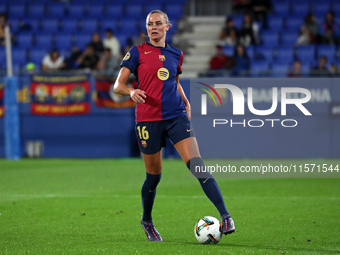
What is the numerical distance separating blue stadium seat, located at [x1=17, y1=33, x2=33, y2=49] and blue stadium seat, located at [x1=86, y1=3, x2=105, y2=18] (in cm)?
238

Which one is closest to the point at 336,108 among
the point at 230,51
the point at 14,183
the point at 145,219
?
the point at 230,51

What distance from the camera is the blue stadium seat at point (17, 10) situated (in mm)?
23714

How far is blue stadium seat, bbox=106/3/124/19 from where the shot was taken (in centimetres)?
2359

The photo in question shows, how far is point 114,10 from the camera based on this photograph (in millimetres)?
23719

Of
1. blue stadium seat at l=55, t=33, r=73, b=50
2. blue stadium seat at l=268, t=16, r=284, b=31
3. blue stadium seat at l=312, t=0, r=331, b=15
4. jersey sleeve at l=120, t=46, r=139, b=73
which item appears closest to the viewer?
jersey sleeve at l=120, t=46, r=139, b=73

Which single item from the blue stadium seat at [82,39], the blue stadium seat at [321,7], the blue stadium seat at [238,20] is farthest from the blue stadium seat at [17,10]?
the blue stadium seat at [321,7]

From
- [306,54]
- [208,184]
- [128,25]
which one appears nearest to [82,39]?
[128,25]

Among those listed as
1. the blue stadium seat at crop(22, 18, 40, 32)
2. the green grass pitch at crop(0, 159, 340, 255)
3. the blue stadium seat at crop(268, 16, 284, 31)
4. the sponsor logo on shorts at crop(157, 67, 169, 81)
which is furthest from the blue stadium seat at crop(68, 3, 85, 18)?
the sponsor logo on shorts at crop(157, 67, 169, 81)

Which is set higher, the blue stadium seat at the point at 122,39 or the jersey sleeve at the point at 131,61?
the jersey sleeve at the point at 131,61

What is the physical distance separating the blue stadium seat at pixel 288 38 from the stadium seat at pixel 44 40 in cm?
758

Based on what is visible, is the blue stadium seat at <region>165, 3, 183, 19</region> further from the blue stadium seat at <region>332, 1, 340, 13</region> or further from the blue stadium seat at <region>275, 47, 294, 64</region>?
the blue stadium seat at <region>332, 1, 340, 13</region>

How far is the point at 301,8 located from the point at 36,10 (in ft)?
30.4

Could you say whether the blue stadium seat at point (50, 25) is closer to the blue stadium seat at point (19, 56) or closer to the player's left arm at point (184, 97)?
the blue stadium seat at point (19, 56)

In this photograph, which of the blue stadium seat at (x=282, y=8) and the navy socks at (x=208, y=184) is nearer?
the navy socks at (x=208, y=184)
